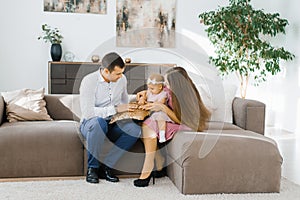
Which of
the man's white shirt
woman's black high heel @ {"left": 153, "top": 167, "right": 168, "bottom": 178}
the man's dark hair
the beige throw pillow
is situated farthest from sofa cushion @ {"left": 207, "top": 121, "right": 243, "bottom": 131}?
the beige throw pillow

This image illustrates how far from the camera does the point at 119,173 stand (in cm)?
330

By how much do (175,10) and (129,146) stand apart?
13.2 feet

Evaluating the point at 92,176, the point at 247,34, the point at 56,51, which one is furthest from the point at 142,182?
the point at 56,51

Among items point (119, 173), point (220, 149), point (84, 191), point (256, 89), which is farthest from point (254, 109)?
point (256, 89)

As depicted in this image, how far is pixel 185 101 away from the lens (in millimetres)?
A: 3186

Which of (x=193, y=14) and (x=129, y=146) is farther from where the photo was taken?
(x=193, y=14)

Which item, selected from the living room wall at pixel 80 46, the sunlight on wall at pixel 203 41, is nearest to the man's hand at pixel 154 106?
the living room wall at pixel 80 46

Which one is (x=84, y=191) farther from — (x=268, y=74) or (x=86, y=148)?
(x=268, y=74)

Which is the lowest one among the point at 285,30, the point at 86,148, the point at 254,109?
the point at 86,148

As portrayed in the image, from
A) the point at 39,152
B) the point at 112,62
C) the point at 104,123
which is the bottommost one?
the point at 39,152

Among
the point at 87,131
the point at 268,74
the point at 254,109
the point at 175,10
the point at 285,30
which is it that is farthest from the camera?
the point at 175,10

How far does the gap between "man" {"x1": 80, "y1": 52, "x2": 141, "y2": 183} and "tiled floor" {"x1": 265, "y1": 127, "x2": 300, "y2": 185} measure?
135 cm

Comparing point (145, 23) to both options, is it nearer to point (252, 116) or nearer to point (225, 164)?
point (252, 116)

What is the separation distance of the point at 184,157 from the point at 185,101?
49 centimetres
